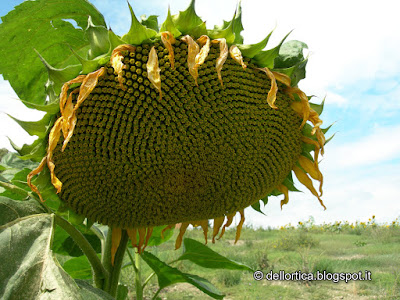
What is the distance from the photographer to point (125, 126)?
56.6 inches

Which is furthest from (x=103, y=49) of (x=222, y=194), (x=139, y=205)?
(x=222, y=194)

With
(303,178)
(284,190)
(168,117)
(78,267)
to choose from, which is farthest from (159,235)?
(168,117)

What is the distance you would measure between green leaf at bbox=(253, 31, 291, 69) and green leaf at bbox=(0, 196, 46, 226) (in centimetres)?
102

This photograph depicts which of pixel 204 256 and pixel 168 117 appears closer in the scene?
pixel 168 117

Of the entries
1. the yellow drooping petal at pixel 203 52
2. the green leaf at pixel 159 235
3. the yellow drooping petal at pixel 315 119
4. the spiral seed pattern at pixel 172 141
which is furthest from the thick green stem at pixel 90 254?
the yellow drooping petal at pixel 315 119

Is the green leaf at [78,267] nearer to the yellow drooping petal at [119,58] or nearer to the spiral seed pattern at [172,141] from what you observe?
the spiral seed pattern at [172,141]

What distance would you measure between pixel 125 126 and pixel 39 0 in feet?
2.78

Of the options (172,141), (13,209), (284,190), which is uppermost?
(172,141)

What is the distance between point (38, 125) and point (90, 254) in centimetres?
67

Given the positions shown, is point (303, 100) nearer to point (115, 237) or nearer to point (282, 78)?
point (282, 78)

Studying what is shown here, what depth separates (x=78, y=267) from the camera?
2607 mm

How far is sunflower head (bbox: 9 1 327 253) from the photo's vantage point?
139 cm

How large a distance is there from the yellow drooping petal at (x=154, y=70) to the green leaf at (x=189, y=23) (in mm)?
137

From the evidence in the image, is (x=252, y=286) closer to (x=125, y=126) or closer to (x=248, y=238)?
(x=248, y=238)
